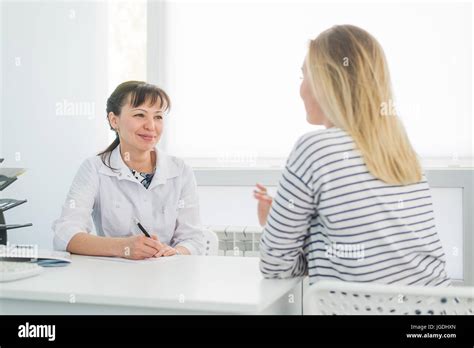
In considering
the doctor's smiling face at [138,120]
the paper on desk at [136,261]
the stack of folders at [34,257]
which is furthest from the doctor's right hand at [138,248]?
the doctor's smiling face at [138,120]

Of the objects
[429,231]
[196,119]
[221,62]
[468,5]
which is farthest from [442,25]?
[429,231]

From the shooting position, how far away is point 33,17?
307 cm

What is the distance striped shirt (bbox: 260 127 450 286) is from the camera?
1.43 meters

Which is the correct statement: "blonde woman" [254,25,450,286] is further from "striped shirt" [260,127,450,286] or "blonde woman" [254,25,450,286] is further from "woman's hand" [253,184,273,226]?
"woman's hand" [253,184,273,226]

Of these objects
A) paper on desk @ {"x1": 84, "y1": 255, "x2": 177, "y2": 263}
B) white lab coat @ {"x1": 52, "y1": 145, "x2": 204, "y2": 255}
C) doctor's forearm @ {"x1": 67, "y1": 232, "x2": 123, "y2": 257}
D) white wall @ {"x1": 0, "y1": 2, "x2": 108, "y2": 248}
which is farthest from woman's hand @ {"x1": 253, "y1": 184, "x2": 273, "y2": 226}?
white wall @ {"x1": 0, "y1": 2, "x2": 108, "y2": 248}

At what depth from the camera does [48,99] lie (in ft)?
10.5

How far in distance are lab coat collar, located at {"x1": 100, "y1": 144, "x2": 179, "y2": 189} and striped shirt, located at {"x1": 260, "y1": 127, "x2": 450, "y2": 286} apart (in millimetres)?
910

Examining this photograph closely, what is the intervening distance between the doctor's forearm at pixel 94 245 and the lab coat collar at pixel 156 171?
30cm

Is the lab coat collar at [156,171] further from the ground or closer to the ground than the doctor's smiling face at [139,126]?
closer to the ground

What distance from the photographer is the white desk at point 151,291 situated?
1356 mm

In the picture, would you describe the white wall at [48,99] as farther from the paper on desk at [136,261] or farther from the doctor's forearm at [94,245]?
the paper on desk at [136,261]

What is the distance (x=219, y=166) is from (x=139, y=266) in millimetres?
1649

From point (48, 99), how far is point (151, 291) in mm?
2015

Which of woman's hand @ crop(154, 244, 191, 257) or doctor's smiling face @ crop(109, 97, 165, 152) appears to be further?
doctor's smiling face @ crop(109, 97, 165, 152)
